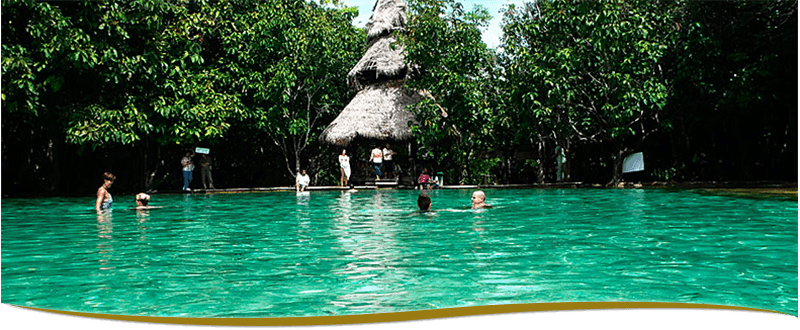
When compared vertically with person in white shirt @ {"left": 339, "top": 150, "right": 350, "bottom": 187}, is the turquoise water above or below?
below

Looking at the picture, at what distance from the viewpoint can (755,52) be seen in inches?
904

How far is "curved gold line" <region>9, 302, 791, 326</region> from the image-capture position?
17.7ft

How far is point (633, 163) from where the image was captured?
24000mm

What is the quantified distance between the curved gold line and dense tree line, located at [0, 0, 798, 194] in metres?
15.5

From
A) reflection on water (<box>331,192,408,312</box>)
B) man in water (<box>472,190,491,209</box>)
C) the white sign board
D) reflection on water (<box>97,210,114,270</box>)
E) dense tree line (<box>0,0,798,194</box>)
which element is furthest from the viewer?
the white sign board

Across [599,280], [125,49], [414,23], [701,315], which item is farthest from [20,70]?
[701,315]

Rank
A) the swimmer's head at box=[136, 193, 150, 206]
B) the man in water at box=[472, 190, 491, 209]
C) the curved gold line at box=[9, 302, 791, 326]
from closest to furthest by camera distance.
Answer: the curved gold line at box=[9, 302, 791, 326] → the man in water at box=[472, 190, 491, 209] → the swimmer's head at box=[136, 193, 150, 206]

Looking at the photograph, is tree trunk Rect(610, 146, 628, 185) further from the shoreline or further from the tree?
the shoreline

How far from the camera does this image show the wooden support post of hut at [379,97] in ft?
86.0

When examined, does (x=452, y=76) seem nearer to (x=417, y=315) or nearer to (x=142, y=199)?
(x=142, y=199)

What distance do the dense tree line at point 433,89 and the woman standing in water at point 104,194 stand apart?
515 centimetres

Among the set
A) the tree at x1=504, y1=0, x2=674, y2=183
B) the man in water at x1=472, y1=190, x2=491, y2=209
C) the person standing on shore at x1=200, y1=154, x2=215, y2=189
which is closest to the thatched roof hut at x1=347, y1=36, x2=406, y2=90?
the tree at x1=504, y1=0, x2=674, y2=183

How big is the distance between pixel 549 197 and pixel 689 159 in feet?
24.8

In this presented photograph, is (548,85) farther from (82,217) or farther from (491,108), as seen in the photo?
(82,217)
